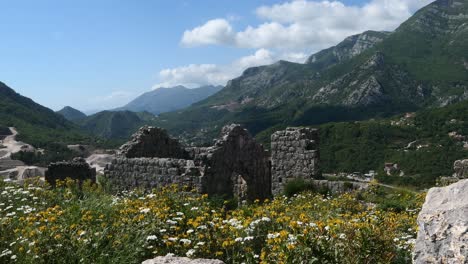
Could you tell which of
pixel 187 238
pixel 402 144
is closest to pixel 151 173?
pixel 187 238

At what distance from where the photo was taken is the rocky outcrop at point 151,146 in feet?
54.3

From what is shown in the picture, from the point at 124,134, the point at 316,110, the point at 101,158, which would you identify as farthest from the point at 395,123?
the point at 124,134

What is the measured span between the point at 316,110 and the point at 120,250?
152389mm

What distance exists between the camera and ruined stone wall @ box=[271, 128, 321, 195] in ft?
55.5

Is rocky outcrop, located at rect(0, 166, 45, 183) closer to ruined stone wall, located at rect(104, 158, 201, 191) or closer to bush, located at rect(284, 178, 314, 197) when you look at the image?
ruined stone wall, located at rect(104, 158, 201, 191)

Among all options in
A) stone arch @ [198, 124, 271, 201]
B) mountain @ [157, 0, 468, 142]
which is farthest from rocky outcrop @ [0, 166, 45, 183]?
mountain @ [157, 0, 468, 142]

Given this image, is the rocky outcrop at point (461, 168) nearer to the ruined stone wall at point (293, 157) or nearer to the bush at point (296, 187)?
the ruined stone wall at point (293, 157)

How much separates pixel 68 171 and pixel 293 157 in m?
8.87

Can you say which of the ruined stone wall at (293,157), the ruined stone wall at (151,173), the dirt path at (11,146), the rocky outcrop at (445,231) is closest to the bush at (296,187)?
the ruined stone wall at (293,157)

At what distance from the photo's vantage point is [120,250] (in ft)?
18.9

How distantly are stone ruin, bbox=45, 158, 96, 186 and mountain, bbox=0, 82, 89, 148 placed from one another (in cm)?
5168

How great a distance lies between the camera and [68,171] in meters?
17.6

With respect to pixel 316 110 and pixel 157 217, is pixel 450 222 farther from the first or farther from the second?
pixel 316 110

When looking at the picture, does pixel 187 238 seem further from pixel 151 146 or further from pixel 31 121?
pixel 31 121
